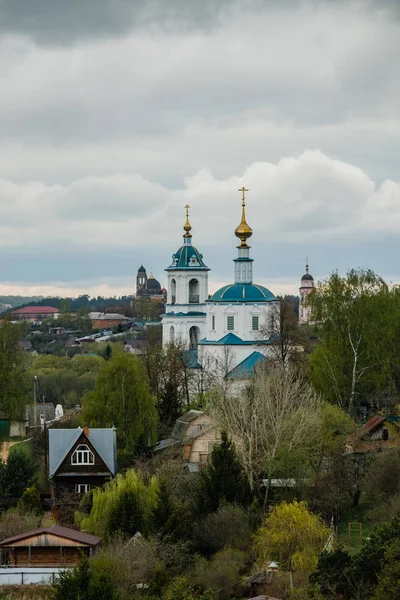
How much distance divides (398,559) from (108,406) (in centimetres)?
1697

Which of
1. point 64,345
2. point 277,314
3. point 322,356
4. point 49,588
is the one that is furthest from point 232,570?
point 64,345

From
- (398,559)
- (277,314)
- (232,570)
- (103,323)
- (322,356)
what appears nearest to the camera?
(398,559)

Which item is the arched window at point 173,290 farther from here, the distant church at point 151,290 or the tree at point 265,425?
the distant church at point 151,290

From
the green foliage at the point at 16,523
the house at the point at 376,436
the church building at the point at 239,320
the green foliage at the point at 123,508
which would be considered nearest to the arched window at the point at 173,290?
the church building at the point at 239,320

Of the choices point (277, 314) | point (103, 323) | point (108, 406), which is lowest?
point (108, 406)

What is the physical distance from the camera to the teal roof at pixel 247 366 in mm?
51656

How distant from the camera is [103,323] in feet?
540

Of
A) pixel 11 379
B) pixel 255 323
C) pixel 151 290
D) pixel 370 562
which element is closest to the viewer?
pixel 370 562

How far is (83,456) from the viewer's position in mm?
34500

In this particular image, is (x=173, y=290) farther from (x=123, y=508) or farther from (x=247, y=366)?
(x=123, y=508)

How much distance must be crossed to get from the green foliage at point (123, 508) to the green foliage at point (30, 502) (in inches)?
67.3

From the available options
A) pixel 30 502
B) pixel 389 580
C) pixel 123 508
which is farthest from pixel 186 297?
pixel 389 580

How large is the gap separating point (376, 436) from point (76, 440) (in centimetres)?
988

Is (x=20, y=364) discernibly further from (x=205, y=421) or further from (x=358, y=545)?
(x=358, y=545)
